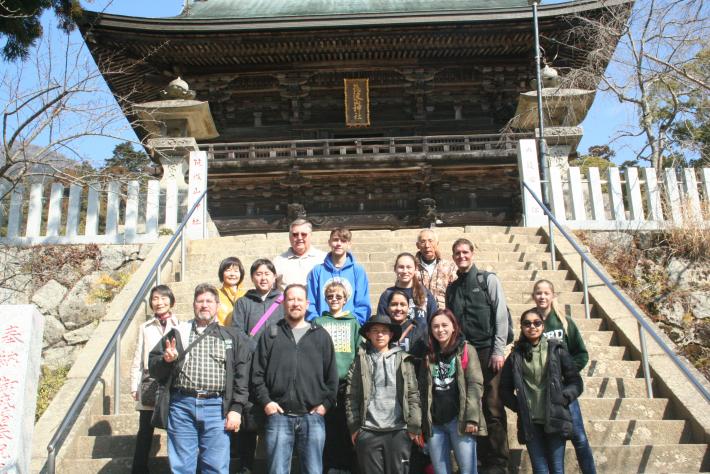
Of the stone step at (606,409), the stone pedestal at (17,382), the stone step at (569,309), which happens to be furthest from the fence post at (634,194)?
the stone pedestal at (17,382)

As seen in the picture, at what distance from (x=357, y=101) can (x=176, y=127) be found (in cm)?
505

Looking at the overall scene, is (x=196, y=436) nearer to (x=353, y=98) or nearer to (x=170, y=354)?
(x=170, y=354)

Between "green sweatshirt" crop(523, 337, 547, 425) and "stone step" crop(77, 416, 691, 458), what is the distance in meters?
0.71

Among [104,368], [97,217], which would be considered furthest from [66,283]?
[104,368]

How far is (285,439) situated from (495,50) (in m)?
13.5

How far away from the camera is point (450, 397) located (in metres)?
4.55

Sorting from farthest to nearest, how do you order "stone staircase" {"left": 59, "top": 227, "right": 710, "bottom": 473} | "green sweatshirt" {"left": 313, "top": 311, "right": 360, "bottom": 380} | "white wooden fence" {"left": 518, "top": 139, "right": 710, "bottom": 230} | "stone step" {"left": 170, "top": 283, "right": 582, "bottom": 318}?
"white wooden fence" {"left": 518, "top": 139, "right": 710, "bottom": 230}, "stone step" {"left": 170, "top": 283, "right": 582, "bottom": 318}, "stone staircase" {"left": 59, "top": 227, "right": 710, "bottom": 473}, "green sweatshirt" {"left": 313, "top": 311, "right": 360, "bottom": 380}

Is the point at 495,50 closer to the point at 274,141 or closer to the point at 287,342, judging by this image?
the point at 274,141

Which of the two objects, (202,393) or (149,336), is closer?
(202,393)

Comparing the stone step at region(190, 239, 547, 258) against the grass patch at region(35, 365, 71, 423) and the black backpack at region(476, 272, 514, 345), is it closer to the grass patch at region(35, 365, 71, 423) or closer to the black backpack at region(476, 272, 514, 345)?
the grass patch at region(35, 365, 71, 423)

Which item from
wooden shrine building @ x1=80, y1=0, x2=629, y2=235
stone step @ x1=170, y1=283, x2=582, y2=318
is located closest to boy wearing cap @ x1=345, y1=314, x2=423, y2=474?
stone step @ x1=170, y1=283, x2=582, y2=318

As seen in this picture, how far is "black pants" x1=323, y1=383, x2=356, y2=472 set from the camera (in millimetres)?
4832

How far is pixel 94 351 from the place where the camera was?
6469 millimetres

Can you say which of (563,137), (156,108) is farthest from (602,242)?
(156,108)
